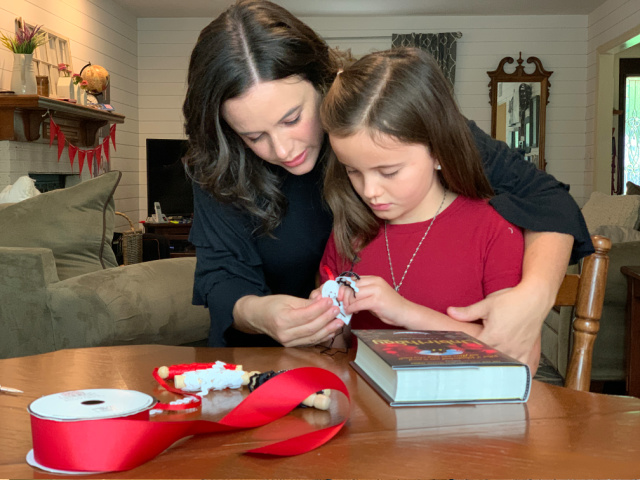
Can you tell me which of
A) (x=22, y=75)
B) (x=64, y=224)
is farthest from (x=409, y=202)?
(x=22, y=75)

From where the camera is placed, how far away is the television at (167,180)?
7.17 meters

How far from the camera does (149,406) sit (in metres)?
0.67

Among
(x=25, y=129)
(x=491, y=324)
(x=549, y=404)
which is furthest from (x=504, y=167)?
(x=25, y=129)

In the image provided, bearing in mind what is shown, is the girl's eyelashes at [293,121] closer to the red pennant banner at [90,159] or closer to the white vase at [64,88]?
the white vase at [64,88]

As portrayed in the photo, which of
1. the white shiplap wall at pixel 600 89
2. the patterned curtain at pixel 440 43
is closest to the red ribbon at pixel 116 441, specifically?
the white shiplap wall at pixel 600 89

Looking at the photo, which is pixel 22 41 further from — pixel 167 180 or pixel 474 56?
pixel 474 56

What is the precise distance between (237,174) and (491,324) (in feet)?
2.19

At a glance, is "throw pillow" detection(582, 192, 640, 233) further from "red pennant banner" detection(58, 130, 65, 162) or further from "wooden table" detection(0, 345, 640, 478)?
"wooden table" detection(0, 345, 640, 478)

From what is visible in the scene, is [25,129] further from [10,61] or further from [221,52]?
[221,52]

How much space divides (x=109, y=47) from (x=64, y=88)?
1.97m

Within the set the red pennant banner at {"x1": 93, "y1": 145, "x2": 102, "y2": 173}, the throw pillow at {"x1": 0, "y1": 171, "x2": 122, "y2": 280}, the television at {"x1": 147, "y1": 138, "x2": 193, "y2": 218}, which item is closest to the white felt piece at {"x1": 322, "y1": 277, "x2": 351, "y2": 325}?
the throw pillow at {"x1": 0, "y1": 171, "x2": 122, "y2": 280}

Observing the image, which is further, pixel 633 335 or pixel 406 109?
pixel 633 335

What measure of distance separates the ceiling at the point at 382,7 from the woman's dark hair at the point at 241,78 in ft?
20.3

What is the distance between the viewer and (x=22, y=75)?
4820 mm
